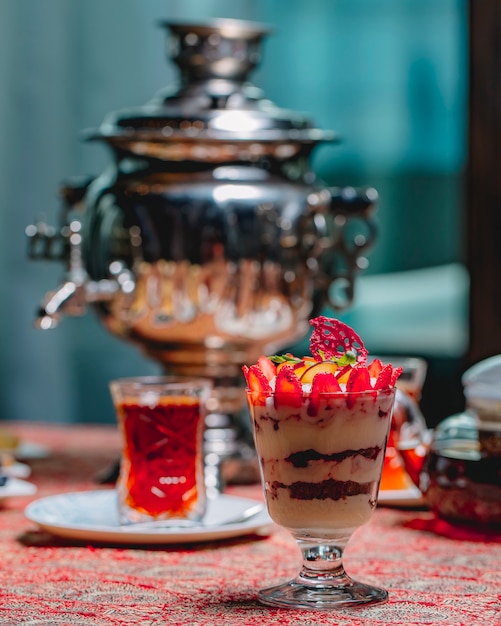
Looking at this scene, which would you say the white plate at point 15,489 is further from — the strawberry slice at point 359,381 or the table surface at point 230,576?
the strawberry slice at point 359,381

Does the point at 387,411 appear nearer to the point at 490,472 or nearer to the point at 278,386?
the point at 278,386

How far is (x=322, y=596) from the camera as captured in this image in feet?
3.28

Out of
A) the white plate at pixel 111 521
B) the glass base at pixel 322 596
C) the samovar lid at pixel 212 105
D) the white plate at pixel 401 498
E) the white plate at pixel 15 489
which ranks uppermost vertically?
the samovar lid at pixel 212 105

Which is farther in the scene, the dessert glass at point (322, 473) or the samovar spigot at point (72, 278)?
the samovar spigot at point (72, 278)

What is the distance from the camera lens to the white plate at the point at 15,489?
1448 millimetres

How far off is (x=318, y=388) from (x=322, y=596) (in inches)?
6.7

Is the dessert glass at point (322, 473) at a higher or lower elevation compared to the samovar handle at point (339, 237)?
lower

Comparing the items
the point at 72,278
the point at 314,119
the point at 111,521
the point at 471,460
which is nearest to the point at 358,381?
the point at 471,460

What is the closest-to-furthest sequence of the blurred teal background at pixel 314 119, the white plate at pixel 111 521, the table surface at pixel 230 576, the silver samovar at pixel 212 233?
the table surface at pixel 230 576 → the white plate at pixel 111 521 → the silver samovar at pixel 212 233 → the blurred teal background at pixel 314 119

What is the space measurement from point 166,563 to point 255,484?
0.52 metres

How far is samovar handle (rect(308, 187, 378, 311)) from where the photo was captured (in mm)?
1701

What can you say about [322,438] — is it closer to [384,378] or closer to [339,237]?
[384,378]

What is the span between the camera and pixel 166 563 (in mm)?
1174

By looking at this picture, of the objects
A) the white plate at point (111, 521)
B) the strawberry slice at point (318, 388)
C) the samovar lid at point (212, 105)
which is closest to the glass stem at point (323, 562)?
the strawberry slice at point (318, 388)
